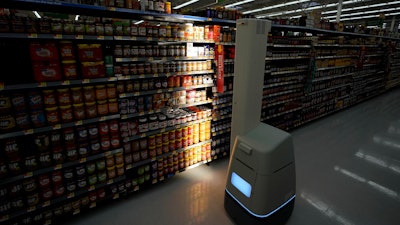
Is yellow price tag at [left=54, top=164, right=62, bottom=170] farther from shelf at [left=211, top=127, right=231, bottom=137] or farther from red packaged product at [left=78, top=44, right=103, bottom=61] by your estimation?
shelf at [left=211, top=127, right=231, bottom=137]

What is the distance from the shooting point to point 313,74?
5035mm

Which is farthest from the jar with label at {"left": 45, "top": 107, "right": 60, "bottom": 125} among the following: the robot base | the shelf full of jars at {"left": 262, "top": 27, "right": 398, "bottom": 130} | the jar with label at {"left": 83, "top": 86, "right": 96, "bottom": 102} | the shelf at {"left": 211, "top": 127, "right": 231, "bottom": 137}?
the shelf full of jars at {"left": 262, "top": 27, "right": 398, "bottom": 130}

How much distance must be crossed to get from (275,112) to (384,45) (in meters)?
6.78

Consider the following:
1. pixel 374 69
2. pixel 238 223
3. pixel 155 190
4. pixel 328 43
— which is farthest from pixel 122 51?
pixel 374 69

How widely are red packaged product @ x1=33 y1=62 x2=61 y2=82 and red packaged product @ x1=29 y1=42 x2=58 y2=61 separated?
49 mm

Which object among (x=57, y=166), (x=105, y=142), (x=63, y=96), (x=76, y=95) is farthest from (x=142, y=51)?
(x=57, y=166)

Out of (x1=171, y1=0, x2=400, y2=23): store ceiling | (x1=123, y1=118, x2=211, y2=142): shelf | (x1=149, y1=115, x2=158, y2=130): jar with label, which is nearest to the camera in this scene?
(x1=123, y1=118, x2=211, y2=142): shelf

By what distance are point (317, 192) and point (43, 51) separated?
144 inches

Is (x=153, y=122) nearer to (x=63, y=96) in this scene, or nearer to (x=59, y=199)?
(x=63, y=96)

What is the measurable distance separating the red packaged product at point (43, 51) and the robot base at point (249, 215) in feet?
7.62

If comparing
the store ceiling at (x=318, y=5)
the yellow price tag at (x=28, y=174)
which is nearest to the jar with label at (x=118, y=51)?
the yellow price tag at (x=28, y=174)

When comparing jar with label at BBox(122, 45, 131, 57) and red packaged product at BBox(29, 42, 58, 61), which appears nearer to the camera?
red packaged product at BBox(29, 42, 58, 61)

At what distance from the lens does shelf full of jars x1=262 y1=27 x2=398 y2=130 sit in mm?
4461

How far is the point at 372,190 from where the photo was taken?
303 cm
